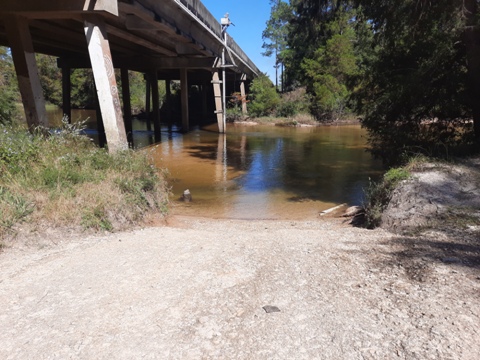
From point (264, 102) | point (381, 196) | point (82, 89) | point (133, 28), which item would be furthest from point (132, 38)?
point (82, 89)

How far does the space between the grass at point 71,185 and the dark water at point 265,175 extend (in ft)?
4.09

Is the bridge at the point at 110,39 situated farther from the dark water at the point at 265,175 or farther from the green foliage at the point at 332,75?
the green foliage at the point at 332,75

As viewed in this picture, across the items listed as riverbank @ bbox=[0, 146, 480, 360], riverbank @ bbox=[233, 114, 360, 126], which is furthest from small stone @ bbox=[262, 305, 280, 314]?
riverbank @ bbox=[233, 114, 360, 126]

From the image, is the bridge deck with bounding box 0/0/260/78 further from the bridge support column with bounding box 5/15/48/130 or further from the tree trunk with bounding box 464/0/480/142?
the tree trunk with bounding box 464/0/480/142

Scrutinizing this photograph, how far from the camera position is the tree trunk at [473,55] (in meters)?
8.58

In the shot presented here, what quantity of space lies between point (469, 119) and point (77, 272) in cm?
1047

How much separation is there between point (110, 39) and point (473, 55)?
15.6 metres

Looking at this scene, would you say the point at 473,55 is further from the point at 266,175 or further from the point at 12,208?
the point at 12,208

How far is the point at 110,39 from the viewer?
18.6 meters

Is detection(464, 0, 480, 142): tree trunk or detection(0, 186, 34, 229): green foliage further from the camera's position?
detection(464, 0, 480, 142): tree trunk

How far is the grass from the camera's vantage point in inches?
214

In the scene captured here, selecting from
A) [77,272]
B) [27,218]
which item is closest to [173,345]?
[77,272]

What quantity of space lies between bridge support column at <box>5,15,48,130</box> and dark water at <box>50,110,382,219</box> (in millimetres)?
2359

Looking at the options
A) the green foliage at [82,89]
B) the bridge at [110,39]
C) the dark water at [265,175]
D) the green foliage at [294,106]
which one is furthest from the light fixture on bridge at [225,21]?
the green foliage at [82,89]
